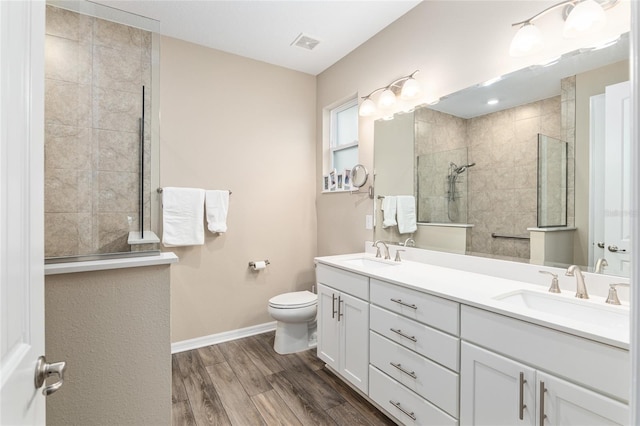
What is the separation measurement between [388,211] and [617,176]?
1384 millimetres

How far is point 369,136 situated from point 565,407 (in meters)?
2.14

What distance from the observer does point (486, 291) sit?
1.44m

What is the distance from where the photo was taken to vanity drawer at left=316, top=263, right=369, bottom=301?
1.89m

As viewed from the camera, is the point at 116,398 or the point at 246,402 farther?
the point at 246,402

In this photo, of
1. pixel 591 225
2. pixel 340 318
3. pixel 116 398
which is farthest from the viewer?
pixel 340 318

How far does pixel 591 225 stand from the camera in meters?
1.37

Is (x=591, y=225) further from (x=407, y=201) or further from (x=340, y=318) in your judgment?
(x=340, y=318)

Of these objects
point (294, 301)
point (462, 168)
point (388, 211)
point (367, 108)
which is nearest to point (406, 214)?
point (388, 211)

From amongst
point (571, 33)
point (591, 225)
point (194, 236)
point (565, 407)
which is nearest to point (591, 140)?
point (591, 225)

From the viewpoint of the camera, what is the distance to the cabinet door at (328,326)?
83.9 inches

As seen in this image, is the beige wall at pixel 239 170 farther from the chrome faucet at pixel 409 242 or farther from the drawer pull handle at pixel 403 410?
the drawer pull handle at pixel 403 410

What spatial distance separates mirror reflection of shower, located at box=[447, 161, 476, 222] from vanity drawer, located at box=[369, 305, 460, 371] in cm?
78

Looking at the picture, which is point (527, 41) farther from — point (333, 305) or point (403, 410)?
point (403, 410)

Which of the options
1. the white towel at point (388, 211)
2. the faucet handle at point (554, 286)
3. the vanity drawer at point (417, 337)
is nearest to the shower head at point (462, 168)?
the white towel at point (388, 211)
